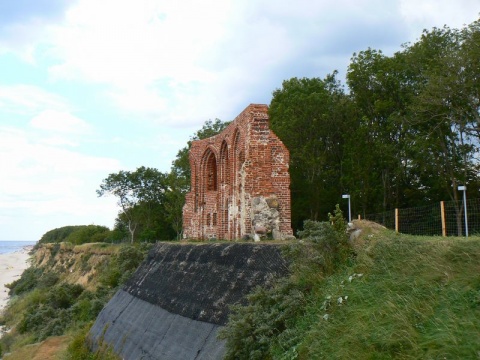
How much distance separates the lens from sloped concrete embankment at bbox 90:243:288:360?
895cm

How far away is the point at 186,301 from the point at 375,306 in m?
5.59

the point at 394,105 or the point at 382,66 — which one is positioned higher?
the point at 382,66

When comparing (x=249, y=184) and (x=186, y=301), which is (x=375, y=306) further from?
(x=249, y=184)

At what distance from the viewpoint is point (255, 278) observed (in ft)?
30.2

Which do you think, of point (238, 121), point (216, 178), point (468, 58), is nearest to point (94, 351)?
point (238, 121)

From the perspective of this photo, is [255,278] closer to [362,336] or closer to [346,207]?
[362,336]

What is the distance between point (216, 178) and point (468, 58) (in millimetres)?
13143

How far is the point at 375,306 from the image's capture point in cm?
598

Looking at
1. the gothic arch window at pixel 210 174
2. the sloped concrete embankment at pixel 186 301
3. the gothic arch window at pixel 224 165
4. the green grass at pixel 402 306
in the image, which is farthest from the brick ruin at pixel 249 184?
the green grass at pixel 402 306

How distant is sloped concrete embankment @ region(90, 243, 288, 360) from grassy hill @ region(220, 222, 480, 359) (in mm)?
881

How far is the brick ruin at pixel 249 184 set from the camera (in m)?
15.3

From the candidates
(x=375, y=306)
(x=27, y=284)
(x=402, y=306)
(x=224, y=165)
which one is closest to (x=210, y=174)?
(x=224, y=165)

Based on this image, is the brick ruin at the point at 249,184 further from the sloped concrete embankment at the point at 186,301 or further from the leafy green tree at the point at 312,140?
the leafy green tree at the point at 312,140

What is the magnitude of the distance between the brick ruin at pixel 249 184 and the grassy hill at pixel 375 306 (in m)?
6.84
